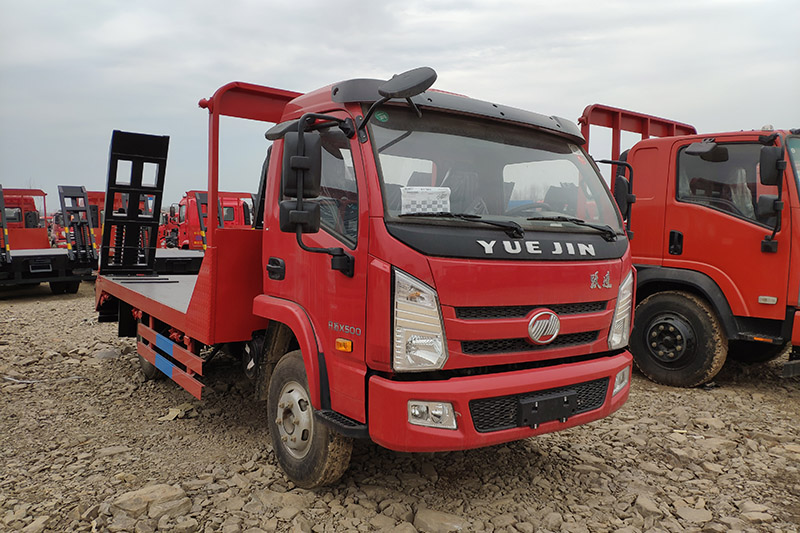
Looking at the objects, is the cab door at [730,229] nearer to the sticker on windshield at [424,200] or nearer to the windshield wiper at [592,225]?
the windshield wiper at [592,225]

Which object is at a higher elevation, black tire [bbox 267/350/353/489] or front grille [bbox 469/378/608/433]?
front grille [bbox 469/378/608/433]

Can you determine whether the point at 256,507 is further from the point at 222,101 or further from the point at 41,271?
the point at 41,271

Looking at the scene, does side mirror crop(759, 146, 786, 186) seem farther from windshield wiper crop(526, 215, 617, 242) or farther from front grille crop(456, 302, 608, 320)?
front grille crop(456, 302, 608, 320)

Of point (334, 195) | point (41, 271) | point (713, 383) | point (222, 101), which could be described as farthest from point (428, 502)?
point (41, 271)

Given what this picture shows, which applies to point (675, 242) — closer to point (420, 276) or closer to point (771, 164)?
point (771, 164)

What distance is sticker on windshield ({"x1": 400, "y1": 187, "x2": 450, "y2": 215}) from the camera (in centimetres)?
281

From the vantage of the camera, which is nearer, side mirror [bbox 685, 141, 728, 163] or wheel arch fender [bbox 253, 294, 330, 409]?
wheel arch fender [bbox 253, 294, 330, 409]

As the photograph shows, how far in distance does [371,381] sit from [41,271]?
458 inches

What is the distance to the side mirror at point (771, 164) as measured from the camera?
4590 mm

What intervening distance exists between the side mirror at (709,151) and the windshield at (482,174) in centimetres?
222

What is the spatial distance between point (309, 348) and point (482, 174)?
4.31ft

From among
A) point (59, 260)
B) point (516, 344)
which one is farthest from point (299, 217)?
point (59, 260)

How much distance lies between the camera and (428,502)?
315 centimetres

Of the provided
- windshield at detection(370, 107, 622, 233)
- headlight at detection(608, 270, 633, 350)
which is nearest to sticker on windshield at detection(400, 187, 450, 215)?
windshield at detection(370, 107, 622, 233)
